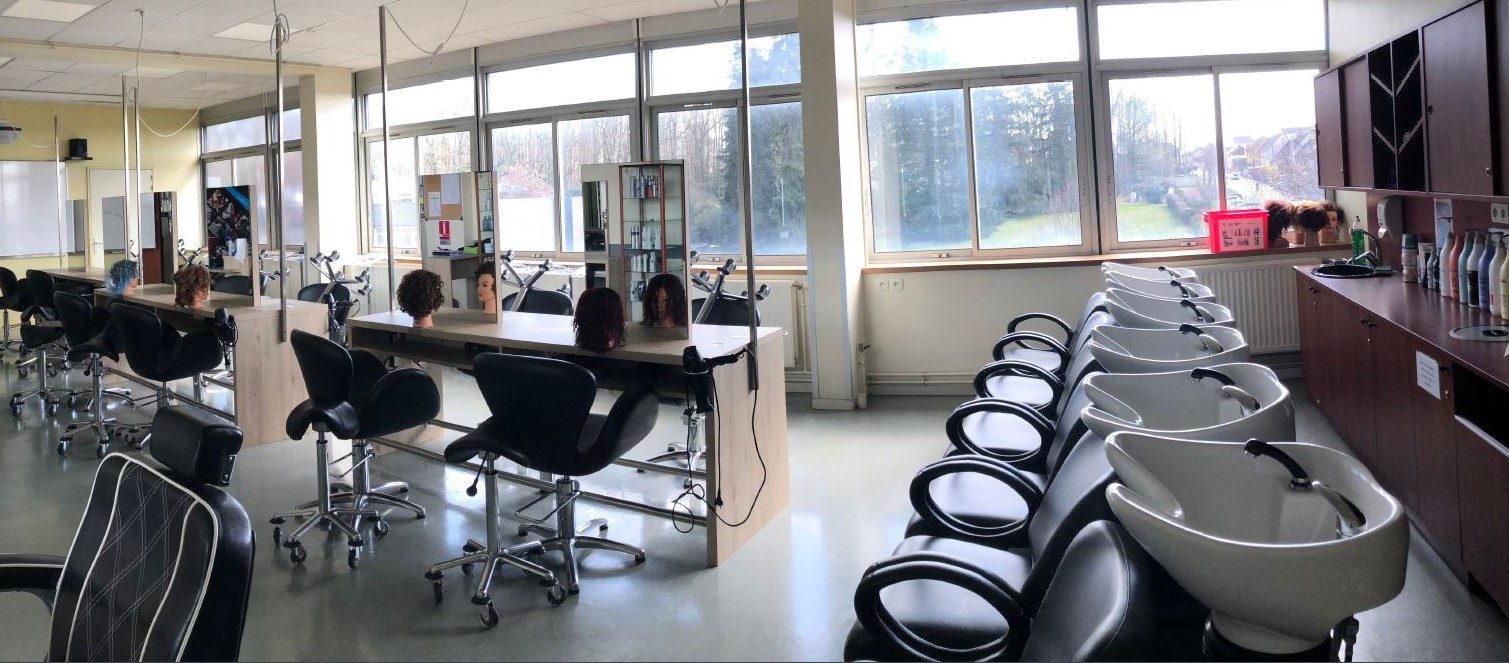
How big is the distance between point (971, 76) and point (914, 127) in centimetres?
49

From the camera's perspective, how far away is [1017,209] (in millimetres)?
6660

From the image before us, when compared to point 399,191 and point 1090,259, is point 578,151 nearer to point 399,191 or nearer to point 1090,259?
point 399,191

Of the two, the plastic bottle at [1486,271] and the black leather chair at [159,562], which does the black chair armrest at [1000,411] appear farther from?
the black leather chair at [159,562]

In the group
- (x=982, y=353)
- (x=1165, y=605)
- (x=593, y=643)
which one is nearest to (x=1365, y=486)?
(x=1165, y=605)

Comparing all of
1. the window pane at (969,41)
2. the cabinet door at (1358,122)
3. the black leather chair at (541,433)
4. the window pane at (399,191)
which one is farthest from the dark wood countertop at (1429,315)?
the window pane at (399,191)

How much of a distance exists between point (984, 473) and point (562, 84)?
643 centimetres

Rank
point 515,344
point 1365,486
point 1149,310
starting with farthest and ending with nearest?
point 1149,310 < point 515,344 < point 1365,486

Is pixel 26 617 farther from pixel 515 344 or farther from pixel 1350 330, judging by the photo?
pixel 1350 330

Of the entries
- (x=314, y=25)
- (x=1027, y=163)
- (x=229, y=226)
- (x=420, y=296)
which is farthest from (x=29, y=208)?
(x=1027, y=163)

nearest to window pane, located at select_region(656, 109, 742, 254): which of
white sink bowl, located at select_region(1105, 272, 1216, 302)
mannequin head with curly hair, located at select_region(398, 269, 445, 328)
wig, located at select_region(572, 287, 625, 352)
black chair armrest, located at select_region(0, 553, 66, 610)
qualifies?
mannequin head with curly hair, located at select_region(398, 269, 445, 328)

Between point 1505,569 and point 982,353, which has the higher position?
point 982,353

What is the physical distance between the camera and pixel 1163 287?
509 cm

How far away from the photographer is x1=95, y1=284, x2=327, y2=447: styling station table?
573cm

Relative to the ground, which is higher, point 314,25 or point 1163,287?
point 314,25
